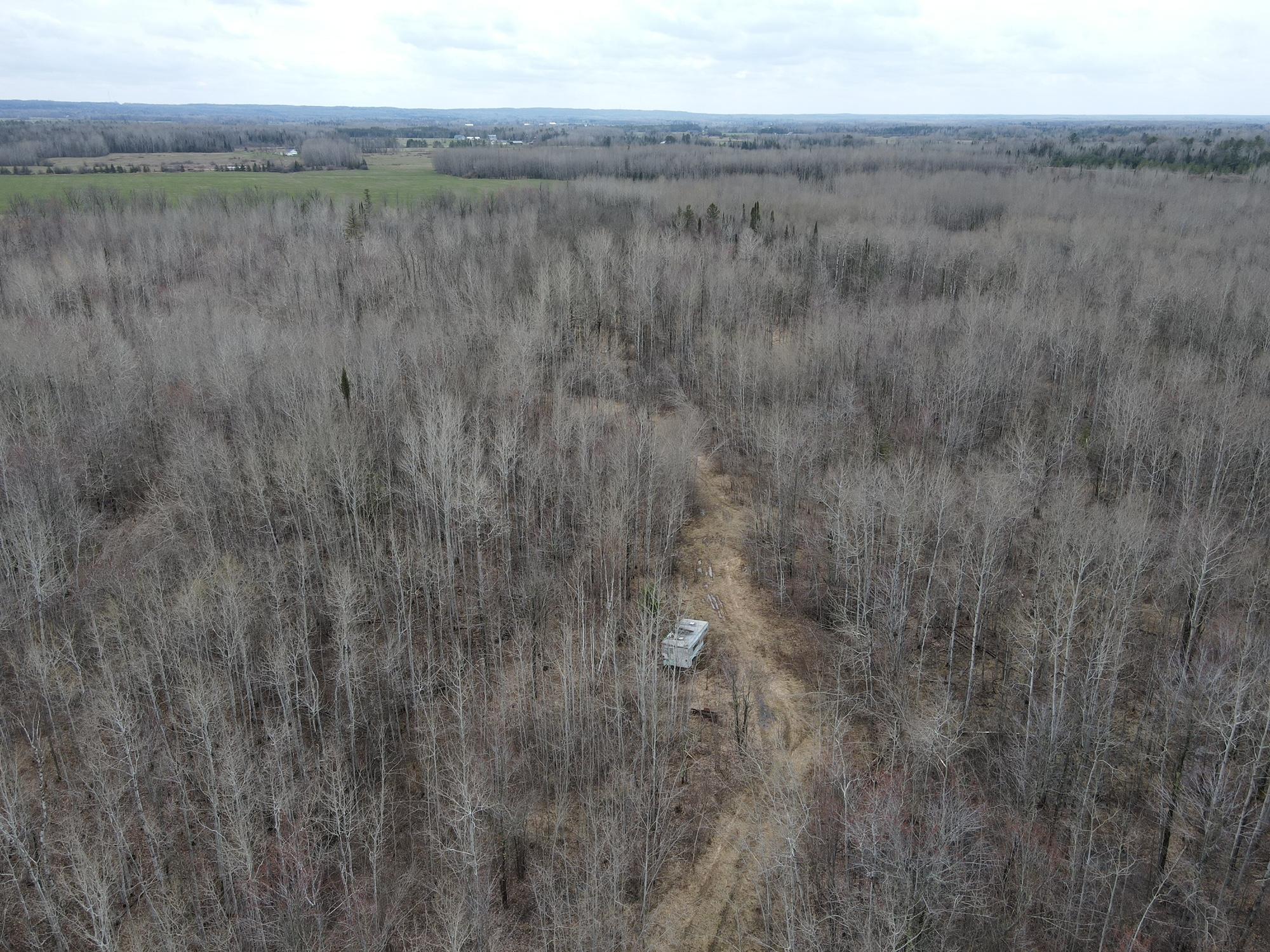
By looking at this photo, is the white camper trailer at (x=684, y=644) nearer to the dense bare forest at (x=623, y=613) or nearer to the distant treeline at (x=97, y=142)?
the dense bare forest at (x=623, y=613)

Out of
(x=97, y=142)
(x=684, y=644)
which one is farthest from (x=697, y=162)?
(x=684, y=644)

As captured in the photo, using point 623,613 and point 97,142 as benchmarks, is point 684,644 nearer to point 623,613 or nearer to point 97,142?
point 623,613

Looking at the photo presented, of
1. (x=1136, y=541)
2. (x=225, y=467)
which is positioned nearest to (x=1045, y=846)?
(x=1136, y=541)

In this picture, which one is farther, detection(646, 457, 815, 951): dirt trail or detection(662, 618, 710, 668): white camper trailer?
detection(662, 618, 710, 668): white camper trailer

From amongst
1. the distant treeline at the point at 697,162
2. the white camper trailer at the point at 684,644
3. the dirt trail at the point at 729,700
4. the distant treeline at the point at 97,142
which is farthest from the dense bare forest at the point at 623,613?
the distant treeline at the point at 97,142

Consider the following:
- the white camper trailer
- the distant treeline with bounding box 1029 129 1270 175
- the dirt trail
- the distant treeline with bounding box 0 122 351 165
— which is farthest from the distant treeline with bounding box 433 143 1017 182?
the white camper trailer

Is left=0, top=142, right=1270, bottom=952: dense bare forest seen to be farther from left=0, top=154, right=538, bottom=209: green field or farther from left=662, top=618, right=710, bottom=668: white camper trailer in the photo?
left=0, top=154, right=538, bottom=209: green field

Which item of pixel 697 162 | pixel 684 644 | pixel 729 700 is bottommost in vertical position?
pixel 729 700
